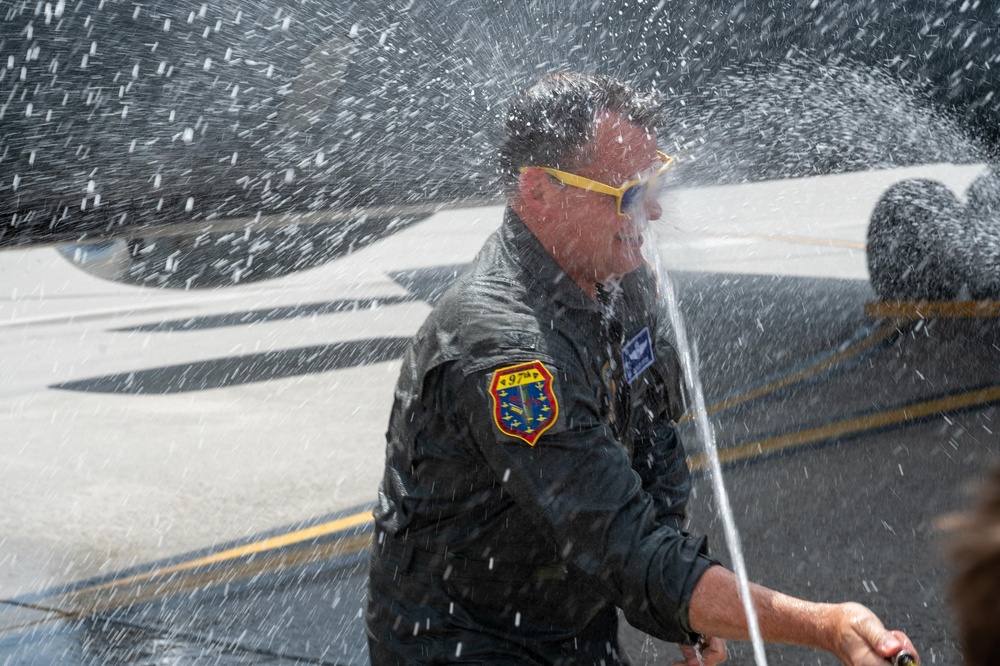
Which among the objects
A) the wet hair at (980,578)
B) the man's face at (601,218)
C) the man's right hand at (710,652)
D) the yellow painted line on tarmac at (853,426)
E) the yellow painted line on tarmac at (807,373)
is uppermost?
the wet hair at (980,578)

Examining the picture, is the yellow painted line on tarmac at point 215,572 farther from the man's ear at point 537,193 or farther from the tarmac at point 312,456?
the man's ear at point 537,193

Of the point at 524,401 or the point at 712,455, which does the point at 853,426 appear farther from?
the point at 524,401

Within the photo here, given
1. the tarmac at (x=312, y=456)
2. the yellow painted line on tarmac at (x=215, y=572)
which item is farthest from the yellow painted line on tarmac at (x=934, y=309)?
the yellow painted line on tarmac at (x=215, y=572)

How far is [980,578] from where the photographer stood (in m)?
0.63

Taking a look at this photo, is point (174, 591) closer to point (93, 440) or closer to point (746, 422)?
point (93, 440)

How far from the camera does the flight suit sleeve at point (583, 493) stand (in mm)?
1706

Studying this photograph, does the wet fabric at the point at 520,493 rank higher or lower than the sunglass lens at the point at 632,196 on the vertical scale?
lower

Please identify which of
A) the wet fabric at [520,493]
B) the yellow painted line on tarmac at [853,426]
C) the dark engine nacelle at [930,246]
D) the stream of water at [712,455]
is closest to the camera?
the stream of water at [712,455]

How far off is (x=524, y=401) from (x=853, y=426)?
3401 millimetres

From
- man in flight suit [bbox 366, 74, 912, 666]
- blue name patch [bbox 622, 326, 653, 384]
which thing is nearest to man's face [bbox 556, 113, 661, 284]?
man in flight suit [bbox 366, 74, 912, 666]

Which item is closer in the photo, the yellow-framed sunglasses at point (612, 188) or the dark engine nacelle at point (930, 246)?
the yellow-framed sunglasses at point (612, 188)

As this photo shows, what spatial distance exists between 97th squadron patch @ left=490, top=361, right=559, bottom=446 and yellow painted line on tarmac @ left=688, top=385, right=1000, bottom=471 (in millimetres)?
2818

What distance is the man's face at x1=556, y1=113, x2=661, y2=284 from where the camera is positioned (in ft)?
6.54

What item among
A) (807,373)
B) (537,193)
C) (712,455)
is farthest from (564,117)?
(807,373)
